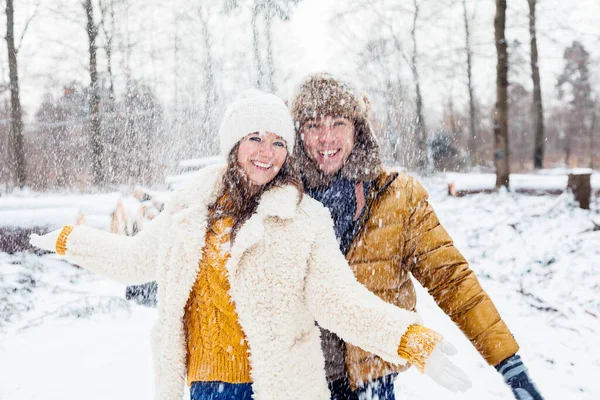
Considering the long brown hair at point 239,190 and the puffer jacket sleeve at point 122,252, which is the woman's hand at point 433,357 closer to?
the long brown hair at point 239,190

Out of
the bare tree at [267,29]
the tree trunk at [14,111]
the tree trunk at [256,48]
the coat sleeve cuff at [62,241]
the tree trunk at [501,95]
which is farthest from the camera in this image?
the tree trunk at [14,111]

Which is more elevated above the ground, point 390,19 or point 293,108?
point 390,19

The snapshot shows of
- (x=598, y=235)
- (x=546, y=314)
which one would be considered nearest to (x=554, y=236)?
(x=598, y=235)

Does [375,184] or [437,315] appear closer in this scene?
[375,184]

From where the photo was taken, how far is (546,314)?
16.3 ft

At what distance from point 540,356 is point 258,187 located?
343 cm

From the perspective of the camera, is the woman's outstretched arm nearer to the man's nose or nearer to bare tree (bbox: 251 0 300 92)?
the man's nose

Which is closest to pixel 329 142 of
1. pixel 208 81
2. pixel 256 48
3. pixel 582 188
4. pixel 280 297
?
pixel 280 297

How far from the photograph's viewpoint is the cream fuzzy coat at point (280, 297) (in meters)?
1.57

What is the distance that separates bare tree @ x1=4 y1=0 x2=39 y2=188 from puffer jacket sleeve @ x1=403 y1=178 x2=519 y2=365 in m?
13.8

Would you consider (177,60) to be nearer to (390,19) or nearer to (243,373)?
(390,19)

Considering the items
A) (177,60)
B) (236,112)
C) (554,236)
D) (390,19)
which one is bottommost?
(554,236)

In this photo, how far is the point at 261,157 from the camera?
Answer: 1769 mm

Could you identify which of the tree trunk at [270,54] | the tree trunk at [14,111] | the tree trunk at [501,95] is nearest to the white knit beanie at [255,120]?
the tree trunk at [501,95]
